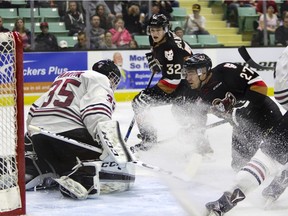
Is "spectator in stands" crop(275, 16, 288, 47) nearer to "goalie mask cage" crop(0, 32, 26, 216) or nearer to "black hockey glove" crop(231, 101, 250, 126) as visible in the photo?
"black hockey glove" crop(231, 101, 250, 126)

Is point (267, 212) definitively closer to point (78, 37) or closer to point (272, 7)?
point (78, 37)

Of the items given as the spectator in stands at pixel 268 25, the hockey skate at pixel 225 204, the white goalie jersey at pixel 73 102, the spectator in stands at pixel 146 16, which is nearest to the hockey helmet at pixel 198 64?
the white goalie jersey at pixel 73 102

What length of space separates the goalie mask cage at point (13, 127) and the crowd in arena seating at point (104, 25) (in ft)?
17.7

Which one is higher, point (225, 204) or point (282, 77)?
point (282, 77)

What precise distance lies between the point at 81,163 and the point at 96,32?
5.45 m

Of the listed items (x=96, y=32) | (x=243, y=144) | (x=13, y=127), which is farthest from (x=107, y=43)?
(x=13, y=127)

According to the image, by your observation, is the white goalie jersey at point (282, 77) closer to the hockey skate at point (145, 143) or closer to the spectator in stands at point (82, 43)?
the hockey skate at point (145, 143)

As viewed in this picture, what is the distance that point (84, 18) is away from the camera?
9.25m

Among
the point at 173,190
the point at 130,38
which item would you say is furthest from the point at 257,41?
the point at 173,190

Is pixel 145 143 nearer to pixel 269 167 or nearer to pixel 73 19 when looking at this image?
pixel 269 167

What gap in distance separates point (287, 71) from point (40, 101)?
4.42 feet

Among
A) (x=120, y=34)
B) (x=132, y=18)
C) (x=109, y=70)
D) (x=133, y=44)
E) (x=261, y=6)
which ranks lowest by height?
(x=133, y=44)

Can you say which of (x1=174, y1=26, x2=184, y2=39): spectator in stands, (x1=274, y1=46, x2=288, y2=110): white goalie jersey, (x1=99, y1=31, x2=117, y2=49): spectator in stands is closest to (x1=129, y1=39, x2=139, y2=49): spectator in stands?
(x1=99, y1=31, x2=117, y2=49): spectator in stands

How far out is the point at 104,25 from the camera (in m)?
9.34
